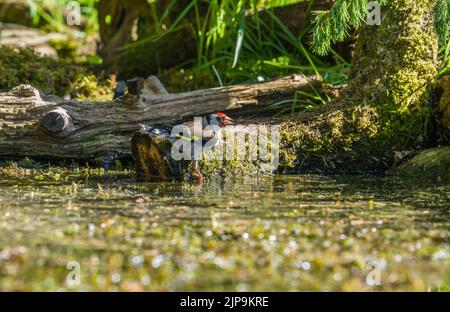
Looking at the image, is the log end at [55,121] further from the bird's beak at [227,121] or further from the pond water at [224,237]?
the bird's beak at [227,121]

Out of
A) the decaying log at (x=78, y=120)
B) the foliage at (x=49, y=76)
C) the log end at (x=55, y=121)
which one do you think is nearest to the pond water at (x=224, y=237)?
the log end at (x=55, y=121)

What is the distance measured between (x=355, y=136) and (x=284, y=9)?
291 cm

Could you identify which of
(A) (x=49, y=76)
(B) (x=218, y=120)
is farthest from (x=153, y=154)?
(A) (x=49, y=76)

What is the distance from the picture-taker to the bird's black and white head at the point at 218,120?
22.9 feet

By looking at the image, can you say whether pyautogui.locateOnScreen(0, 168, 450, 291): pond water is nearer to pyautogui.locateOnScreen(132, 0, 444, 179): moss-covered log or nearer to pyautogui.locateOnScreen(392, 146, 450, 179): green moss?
pyautogui.locateOnScreen(392, 146, 450, 179): green moss

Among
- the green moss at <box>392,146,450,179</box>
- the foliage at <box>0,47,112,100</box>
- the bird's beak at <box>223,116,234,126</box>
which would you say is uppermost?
the foliage at <box>0,47,112,100</box>

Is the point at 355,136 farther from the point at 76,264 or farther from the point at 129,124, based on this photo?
the point at 76,264

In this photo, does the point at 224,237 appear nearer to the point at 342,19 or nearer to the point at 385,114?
the point at 342,19

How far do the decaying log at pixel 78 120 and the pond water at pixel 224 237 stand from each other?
42.5 inches

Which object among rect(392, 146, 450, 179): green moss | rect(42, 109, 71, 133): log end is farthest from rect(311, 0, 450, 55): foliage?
rect(42, 109, 71, 133): log end

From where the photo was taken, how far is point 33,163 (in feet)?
23.7

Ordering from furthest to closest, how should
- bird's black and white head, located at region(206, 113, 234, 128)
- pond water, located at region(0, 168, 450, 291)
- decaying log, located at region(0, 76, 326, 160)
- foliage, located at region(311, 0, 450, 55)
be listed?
decaying log, located at region(0, 76, 326, 160), bird's black and white head, located at region(206, 113, 234, 128), foliage, located at region(311, 0, 450, 55), pond water, located at region(0, 168, 450, 291)

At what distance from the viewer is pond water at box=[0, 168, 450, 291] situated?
3623 mm

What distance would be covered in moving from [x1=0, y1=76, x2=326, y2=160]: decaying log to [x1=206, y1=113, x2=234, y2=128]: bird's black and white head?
455 mm
